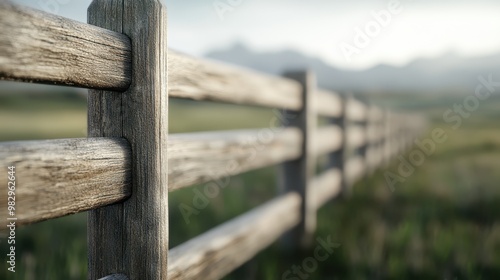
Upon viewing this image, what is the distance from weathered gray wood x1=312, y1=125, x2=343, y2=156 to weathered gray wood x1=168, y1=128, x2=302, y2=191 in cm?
82

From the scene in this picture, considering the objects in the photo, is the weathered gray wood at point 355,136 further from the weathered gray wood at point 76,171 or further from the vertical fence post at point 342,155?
the weathered gray wood at point 76,171

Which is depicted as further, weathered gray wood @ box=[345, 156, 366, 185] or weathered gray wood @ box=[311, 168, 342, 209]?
weathered gray wood @ box=[345, 156, 366, 185]

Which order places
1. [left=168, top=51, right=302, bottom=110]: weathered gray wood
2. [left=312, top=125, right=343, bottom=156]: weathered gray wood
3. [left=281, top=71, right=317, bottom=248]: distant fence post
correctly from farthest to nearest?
[left=312, top=125, right=343, bottom=156]: weathered gray wood < [left=281, top=71, right=317, bottom=248]: distant fence post < [left=168, top=51, right=302, bottom=110]: weathered gray wood

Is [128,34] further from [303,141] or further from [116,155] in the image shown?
[303,141]

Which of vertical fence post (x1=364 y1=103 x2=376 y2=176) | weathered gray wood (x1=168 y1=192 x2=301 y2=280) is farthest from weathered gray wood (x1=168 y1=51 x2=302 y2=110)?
vertical fence post (x1=364 y1=103 x2=376 y2=176)

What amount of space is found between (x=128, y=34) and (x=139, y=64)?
0.11 m

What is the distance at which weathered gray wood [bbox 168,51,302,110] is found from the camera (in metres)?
2.11

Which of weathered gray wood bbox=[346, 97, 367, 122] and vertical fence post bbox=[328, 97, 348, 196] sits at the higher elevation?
weathered gray wood bbox=[346, 97, 367, 122]

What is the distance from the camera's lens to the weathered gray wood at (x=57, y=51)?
1255 millimetres

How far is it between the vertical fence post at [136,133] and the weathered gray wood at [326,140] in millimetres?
2692

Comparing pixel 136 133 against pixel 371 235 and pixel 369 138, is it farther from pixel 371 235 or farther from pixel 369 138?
pixel 369 138

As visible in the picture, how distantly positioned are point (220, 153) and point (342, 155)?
12.4 ft

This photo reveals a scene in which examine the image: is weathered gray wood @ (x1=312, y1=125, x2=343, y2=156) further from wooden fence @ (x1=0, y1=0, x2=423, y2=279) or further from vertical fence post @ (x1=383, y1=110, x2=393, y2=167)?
vertical fence post @ (x1=383, y1=110, x2=393, y2=167)

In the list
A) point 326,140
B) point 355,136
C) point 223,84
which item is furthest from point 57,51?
point 355,136
